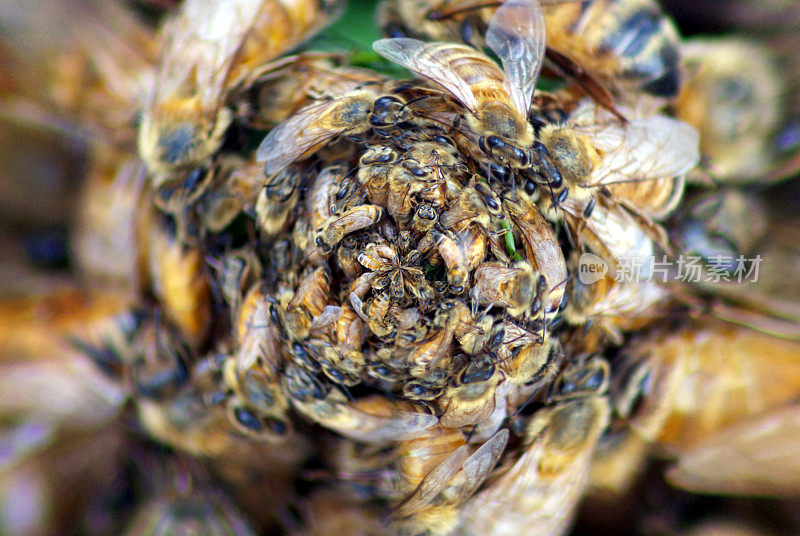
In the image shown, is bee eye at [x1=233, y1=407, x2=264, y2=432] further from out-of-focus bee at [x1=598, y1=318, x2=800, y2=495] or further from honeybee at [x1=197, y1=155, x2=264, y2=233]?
out-of-focus bee at [x1=598, y1=318, x2=800, y2=495]

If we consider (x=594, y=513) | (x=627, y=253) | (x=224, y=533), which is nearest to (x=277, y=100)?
(x=627, y=253)

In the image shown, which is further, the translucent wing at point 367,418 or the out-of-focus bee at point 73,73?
the out-of-focus bee at point 73,73

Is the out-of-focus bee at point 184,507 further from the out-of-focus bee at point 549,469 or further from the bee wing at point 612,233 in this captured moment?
the bee wing at point 612,233

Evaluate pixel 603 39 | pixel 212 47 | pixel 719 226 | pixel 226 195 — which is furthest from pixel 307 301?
pixel 719 226

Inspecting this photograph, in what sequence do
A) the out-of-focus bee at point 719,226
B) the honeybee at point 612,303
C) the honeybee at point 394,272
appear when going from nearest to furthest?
1. the honeybee at point 394,272
2. the honeybee at point 612,303
3. the out-of-focus bee at point 719,226

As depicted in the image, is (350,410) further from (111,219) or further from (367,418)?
(111,219)

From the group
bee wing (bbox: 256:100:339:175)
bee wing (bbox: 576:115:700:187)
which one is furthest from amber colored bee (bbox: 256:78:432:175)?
bee wing (bbox: 576:115:700:187)

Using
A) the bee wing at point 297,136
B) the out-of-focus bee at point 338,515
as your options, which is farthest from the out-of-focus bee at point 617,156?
the out-of-focus bee at point 338,515
